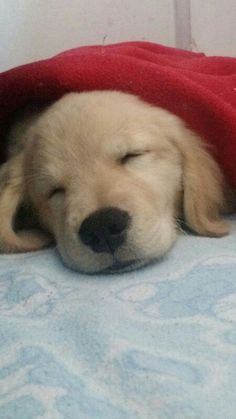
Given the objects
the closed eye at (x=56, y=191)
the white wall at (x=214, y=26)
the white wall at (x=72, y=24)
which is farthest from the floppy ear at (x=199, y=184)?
the white wall at (x=214, y=26)

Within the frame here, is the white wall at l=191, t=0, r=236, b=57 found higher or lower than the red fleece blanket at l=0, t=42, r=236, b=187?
lower

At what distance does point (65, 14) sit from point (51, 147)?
2.49 feet

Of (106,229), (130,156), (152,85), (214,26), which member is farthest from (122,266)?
(214,26)

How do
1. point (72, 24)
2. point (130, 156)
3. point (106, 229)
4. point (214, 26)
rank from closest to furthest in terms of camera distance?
point (106, 229)
point (130, 156)
point (72, 24)
point (214, 26)

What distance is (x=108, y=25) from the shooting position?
186 centimetres

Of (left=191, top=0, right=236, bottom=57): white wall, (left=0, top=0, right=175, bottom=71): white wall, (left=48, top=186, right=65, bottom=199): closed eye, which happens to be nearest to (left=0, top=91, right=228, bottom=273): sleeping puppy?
(left=48, top=186, right=65, bottom=199): closed eye

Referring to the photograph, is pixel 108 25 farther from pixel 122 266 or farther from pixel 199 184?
pixel 122 266

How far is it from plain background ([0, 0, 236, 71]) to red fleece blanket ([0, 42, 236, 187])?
0.45m

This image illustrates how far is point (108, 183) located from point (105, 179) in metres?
0.01

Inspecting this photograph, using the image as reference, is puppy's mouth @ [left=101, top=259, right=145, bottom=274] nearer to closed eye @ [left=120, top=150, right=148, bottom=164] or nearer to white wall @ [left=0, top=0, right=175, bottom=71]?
closed eye @ [left=120, top=150, right=148, bottom=164]

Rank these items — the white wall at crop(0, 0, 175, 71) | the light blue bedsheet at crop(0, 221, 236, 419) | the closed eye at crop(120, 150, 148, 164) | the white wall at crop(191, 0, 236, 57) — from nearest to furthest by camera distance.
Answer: the light blue bedsheet at crop(0, 221, 236, 419) → the closed eye at crop(120, 150, 148, 164) → the white wall at crop(0, 0, 175, 71) → the white wall at crop(191, 0, 236, 57)

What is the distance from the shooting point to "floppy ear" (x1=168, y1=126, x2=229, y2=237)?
1201mm

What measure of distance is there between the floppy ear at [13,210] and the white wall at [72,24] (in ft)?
1.77

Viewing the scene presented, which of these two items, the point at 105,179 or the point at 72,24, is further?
the point at 72,24
